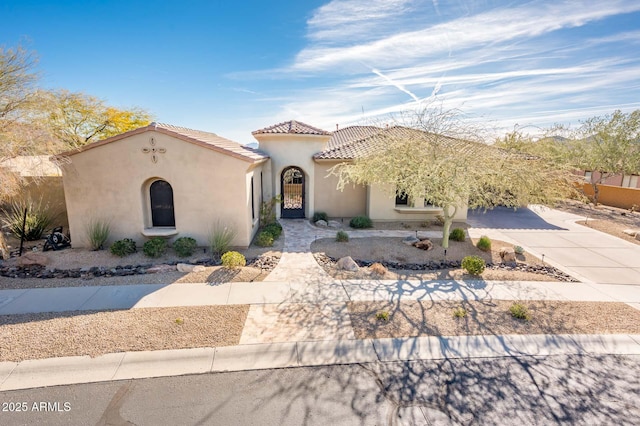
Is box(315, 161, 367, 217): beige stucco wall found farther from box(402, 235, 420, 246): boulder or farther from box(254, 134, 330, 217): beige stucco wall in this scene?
box(402, 235, 420, 246): boulder

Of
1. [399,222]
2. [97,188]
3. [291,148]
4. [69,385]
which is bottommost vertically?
[69,385]

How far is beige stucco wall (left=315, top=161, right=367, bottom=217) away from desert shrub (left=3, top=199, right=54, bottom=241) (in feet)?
40.7

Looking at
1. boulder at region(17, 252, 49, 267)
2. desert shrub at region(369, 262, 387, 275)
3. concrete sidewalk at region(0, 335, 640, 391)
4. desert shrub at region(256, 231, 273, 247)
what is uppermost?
desert shrub at region(256, 231, 273, 247)

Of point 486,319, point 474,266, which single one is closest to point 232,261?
point 486,319

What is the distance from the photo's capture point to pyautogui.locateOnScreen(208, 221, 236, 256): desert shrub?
10.7 m

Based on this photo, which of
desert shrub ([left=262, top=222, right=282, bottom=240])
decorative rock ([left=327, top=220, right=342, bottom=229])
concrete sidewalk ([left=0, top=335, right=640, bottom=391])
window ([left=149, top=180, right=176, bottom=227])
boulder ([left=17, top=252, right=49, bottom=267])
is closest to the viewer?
concrete sidewalk ([left=0, top=335, right=640, bottom=391])

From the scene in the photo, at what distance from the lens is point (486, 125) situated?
10.5 metres

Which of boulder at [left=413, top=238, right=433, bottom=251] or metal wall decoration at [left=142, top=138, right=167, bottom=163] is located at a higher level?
metal wall decoration at [left=142, top=138, right=167, bottom=163]

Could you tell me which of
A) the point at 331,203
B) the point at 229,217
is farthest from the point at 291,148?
the point at 229,217

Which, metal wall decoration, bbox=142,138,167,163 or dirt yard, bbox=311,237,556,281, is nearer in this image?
dirt yard, bbox=311,237,556,281

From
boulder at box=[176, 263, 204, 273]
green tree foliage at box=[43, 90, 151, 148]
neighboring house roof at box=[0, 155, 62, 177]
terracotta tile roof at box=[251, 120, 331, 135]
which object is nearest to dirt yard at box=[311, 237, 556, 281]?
boulder at box=[176, 263, 204, 273]

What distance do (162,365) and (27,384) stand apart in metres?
2.05

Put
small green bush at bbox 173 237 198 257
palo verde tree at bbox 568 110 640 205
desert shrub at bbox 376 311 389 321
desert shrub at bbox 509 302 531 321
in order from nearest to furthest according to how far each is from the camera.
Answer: desert shrub at bbox 376 311 389 321, desert shrub at bbox 509 302 531 321, small green bush at bbox 173 237 198 257, palo verde tree at bbox 568 110 640 205

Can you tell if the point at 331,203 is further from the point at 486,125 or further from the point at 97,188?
the point at 97,188
